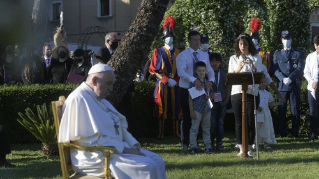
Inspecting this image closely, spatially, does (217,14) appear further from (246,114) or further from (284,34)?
(246,114)

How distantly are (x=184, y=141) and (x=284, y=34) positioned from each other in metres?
3.89

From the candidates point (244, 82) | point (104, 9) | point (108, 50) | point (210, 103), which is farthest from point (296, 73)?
point (104, 9)

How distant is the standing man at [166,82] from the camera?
37.3ft

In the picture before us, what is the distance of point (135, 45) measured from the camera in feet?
31.2

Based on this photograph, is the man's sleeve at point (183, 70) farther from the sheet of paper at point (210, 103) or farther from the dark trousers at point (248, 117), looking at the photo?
the dark trousers at point (248, 117)

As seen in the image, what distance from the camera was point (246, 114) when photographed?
341 inches

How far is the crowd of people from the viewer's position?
14.9 feet

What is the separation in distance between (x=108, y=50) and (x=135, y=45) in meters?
0.87

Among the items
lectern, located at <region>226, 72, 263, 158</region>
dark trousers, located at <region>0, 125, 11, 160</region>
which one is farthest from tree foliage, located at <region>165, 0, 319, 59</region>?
dark trousers, located at <region>0, 125, 11, 160</region>

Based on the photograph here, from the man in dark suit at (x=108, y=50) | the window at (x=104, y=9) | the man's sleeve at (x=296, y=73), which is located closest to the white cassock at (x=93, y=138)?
the man in dark suit at (x=108, y=50)

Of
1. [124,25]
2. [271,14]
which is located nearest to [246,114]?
[271,14]

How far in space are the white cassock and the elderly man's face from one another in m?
0.06

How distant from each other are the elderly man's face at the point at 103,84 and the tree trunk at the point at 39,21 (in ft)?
10.0

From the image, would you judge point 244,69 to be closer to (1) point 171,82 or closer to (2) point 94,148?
(1) point 171,82
